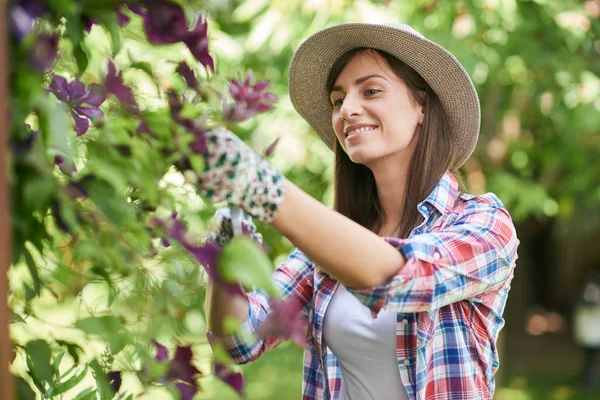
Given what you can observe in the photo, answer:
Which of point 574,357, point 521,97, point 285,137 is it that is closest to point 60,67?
point 285,137

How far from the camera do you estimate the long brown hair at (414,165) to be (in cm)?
179

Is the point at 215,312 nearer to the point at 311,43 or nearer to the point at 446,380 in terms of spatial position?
the point at 446,380

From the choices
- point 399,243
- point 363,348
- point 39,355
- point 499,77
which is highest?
point 499,77

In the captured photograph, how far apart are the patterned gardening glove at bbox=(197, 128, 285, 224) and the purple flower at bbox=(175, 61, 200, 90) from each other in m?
0.07

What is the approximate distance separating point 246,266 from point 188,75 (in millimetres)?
274

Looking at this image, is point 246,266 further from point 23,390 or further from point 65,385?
point 65,385

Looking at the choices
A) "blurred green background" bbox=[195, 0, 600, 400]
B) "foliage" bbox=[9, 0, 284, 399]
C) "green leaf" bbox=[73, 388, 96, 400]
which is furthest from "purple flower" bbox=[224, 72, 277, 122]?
"blurred green background" bbox=[195, 0, 600, 400]

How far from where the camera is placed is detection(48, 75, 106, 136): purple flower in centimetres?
106

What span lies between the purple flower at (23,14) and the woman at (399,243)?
502 mm

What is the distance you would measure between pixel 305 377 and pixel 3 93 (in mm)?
1337

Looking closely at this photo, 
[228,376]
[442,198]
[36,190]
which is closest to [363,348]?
[442,198]

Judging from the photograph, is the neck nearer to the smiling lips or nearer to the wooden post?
the smiling lips

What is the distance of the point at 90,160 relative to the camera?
937 millimetres

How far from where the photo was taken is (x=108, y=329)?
2.90 feet
